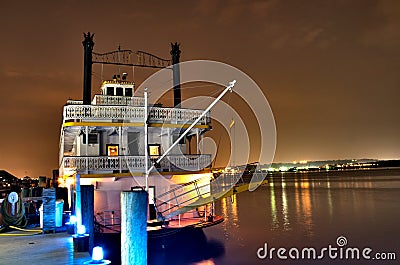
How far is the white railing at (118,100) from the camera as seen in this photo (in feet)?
74.9

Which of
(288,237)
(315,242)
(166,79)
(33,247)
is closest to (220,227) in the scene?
(288,237)

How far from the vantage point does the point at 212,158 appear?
858 inches

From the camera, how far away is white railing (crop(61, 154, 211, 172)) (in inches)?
766

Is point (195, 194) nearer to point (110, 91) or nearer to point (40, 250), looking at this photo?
point (110, 91)

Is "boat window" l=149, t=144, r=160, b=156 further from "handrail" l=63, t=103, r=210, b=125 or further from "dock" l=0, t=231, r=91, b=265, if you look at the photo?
"dock" l=0, t=231, r=91, b=265

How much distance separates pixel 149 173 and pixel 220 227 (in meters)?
20.6

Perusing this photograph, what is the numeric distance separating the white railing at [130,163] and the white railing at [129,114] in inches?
88.0

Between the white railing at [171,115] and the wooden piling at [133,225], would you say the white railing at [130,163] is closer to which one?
the white railing at [171,115]

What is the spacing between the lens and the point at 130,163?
65.8 feet

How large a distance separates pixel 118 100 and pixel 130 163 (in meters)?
5.22

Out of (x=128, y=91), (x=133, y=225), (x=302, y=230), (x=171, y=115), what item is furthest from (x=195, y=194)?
(x=302, y=230)

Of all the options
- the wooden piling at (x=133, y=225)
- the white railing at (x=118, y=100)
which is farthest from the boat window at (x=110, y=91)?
the wooden piling at (x=133, y=225)

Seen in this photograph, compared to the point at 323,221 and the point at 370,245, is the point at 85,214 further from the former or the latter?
the point at 323,221

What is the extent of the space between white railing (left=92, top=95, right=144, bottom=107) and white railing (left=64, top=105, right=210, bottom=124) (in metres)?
1.51
